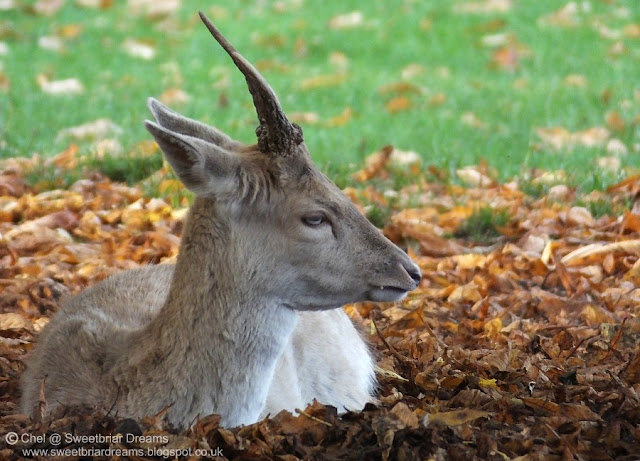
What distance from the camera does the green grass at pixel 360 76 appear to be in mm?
9406

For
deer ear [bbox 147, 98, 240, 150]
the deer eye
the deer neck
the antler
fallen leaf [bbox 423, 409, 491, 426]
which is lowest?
fallen leaf [bbox 423, 409, 491, 426]

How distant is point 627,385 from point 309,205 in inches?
55.5

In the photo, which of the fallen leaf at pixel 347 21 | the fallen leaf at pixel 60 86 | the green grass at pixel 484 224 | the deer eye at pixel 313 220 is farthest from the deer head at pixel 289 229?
the fallen leaf at pixel 347 21

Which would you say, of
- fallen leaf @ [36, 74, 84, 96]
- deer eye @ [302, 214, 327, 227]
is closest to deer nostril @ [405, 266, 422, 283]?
deer eye @ [302, 214, 327, 227]

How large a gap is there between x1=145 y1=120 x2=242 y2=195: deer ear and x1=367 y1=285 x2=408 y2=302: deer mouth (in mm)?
680

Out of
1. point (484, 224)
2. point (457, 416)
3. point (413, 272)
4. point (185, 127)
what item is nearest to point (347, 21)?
point (484, 224)

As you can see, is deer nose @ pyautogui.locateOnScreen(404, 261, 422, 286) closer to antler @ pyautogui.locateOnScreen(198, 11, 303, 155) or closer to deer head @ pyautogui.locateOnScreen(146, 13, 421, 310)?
deer head @ pyautogui.locateOnScreen(146, 13, 421, 310)

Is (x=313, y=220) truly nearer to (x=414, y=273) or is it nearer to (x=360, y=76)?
(x=414, y=273)

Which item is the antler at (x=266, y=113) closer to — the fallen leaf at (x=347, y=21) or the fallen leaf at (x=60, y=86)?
the fallen leaf at (x=60, y=86)

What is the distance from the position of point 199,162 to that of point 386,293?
0.90 metres

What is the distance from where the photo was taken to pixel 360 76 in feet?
39.0

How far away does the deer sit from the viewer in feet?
13.3

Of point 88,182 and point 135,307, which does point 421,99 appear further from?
point 135,307

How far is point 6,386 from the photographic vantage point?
492 cm
